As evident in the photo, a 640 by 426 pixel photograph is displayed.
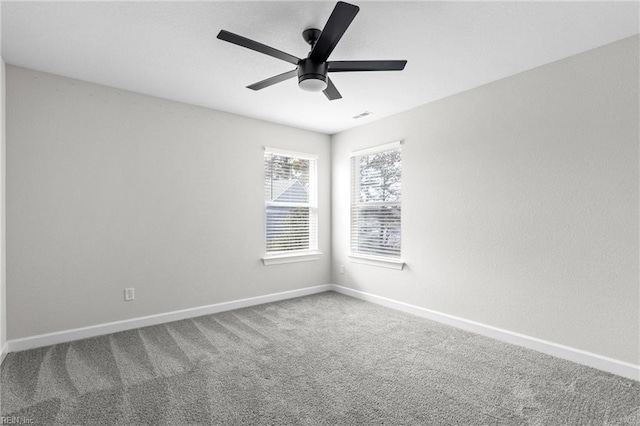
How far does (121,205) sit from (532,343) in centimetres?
420

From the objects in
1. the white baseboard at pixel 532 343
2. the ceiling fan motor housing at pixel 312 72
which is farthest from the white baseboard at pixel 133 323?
the ceiling fan motor housing at pixel 312 72

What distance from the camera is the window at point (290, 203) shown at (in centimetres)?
457

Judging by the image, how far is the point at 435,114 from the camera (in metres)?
3.74

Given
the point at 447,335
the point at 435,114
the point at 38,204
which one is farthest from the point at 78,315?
the point at 435,114

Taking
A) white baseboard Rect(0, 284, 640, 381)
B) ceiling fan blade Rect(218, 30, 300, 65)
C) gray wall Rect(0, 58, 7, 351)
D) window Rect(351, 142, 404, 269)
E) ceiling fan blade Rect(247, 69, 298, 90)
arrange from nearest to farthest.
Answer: ceiling fan blade Rect(218, 30, 300, 65) → ceiling fan blade Rect(247, 69, 298, 90) → white baseboard Rect(0, 284, 640, 381) → gray wall Rect(0, 58, 7, 351) → window Rect(351, 142, 404, 269)

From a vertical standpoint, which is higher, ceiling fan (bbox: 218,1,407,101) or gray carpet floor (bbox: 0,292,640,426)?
ceiling fan (bbox: 218,1,407,101)

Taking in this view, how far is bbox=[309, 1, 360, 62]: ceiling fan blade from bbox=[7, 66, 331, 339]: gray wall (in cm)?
226

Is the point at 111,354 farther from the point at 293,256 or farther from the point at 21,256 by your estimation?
the point at 293,256

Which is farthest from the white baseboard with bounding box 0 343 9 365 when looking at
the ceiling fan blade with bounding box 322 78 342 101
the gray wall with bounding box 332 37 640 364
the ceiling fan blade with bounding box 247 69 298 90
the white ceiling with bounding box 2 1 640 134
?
the gray wall with bounding box 332 37 640 364

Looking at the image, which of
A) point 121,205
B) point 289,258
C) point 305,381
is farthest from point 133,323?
point 305,381

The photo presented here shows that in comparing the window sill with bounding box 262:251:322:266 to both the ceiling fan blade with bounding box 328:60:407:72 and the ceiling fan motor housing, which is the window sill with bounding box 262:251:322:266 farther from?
the ceiling fan blade with bounding box 328:60:407:72

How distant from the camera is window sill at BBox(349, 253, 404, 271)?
4143 millimetres

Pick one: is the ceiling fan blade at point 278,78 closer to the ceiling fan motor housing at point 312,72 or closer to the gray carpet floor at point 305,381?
the ceiling fan motor housing at point 312,72

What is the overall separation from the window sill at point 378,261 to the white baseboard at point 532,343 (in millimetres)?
444
